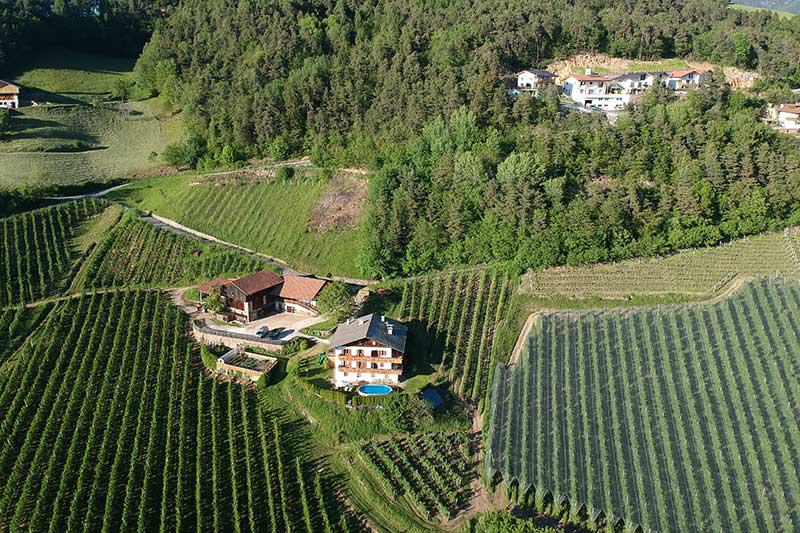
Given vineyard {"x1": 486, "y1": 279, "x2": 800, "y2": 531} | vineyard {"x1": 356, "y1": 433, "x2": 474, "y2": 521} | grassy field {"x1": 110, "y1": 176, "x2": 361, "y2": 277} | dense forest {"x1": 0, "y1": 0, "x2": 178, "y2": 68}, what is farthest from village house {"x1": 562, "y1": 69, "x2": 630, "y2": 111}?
dense forest {"x1": 0, "y1": 0, "x2": 178, "y2": 68}

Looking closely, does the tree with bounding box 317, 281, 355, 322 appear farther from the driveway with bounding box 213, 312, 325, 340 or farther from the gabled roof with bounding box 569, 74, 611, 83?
the gabled roof with bounding box 569, 74, 611, 83

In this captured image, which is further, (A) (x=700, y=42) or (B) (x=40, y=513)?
(A) (x=700, y=42)

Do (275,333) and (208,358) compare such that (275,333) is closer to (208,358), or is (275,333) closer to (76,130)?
(208,358)

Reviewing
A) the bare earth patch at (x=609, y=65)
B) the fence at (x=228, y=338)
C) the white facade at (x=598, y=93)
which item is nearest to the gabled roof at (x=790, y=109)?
the bare earth patch at (x=609, y=65)

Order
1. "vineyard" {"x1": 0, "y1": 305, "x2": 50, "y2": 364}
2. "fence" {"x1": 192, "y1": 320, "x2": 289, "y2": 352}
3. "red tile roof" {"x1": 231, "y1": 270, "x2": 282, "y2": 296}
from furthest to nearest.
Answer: "red tile roof" {"x1": 231, "y1": 270, "x2": 282, "y2": 296} < "vineyard" {"x1": 0, "y1": 305, "x2": 50, "y2": 364} < "fence" {"x1": 192, "y1": 320, "x2": 289, "y2": 352}

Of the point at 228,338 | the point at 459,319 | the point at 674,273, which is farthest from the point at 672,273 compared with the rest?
the point at 228,338

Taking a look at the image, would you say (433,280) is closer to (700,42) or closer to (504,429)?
(504,429)

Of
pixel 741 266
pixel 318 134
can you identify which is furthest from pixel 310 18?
pixel 741 266
